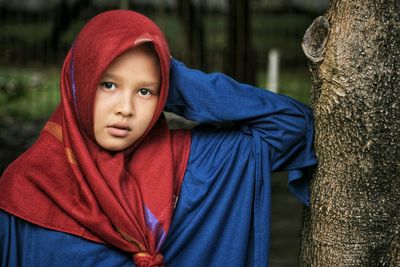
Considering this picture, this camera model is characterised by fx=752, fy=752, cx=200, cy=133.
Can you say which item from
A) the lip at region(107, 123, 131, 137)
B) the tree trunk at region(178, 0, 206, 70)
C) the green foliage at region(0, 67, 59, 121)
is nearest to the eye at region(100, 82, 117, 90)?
the lip at region(107, 123, 131, 137)

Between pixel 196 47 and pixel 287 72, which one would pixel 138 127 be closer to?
pixel 196 47

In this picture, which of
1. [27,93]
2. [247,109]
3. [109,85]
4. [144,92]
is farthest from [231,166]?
[27,93]

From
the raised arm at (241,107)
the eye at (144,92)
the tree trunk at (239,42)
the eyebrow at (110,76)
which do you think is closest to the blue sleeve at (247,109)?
the raised arm at (241,107)

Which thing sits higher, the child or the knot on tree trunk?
the knot on tree trunk

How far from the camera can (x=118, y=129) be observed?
234cm

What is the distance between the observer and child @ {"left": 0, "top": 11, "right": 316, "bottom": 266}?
230 centimetres

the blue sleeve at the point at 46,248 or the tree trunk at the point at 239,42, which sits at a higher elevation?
the blue sleeve at the point at 46,248

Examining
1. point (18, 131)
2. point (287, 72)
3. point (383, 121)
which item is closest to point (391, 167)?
point (383, 121)

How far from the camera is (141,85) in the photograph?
2336mm

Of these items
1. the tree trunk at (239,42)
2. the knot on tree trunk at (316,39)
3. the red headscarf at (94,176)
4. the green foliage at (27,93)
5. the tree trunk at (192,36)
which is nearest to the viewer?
the red headscarf at (94,176)

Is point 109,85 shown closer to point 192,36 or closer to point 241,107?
point 241,107

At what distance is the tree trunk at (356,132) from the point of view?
2342 millimetres

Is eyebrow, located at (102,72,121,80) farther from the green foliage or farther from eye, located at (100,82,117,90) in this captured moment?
the green foliage

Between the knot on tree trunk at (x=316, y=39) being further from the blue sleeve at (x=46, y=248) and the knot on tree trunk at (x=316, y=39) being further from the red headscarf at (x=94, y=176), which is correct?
the blue sleeve at (x=46, y=248)
